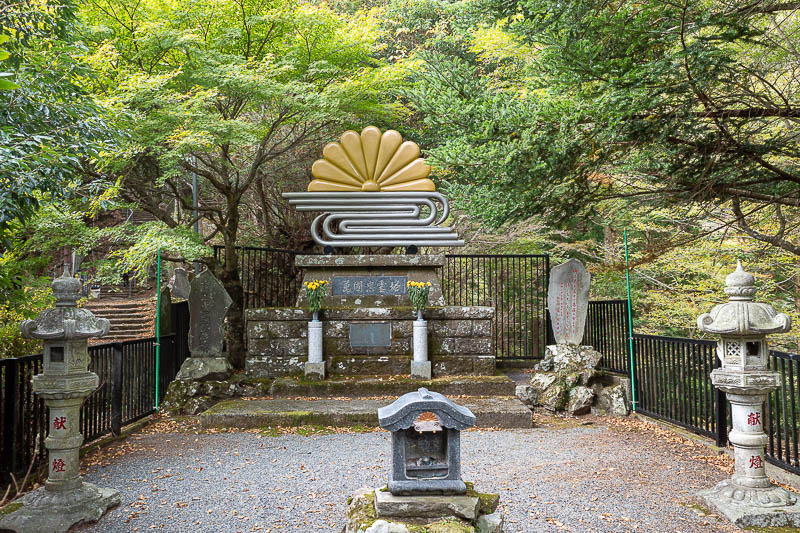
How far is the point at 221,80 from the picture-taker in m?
8.56

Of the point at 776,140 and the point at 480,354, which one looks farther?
the point at 480,354

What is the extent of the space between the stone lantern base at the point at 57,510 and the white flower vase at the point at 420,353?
499 centimetres

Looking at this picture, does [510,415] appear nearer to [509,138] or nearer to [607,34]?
[509,138]

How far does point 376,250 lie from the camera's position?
14.0 meters

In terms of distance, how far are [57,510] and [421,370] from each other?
546 centimetres

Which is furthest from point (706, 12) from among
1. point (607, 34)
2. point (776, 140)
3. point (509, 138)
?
point (509, 138)

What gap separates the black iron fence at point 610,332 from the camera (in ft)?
27.8

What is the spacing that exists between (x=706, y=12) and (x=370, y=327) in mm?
6306

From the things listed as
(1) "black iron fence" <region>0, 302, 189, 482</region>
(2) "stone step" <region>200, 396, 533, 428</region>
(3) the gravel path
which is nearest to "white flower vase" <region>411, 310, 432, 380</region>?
(2) "stone step" <region>200, 396, 533, 428</region>

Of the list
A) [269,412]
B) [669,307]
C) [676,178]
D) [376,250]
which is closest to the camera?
[676,178]

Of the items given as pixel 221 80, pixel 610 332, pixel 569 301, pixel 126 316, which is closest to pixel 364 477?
pixel 569 301

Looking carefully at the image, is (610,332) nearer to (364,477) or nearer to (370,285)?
(370,285)

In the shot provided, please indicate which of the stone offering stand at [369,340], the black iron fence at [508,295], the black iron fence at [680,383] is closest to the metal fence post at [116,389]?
the stone offering stand at [369,340]

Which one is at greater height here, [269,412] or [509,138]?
[509,138]
